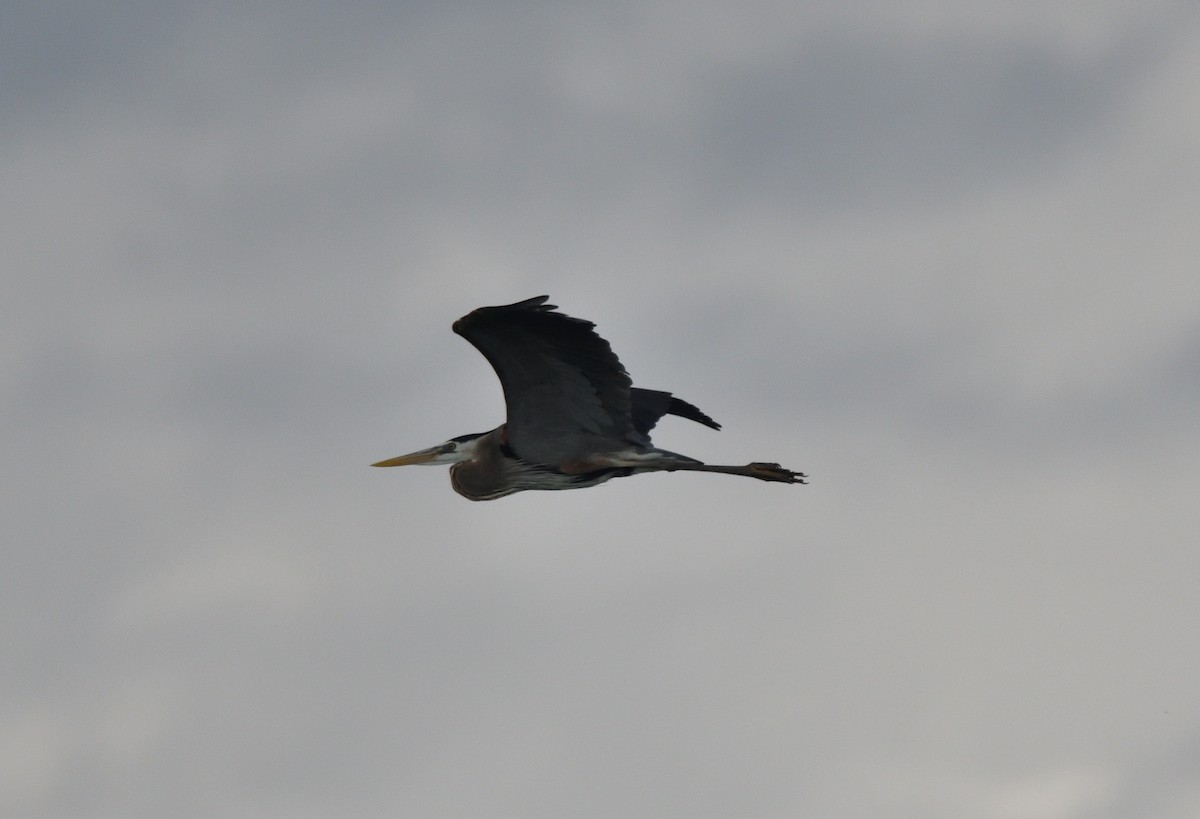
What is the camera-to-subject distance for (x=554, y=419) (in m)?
15.7

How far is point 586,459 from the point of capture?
627 inches

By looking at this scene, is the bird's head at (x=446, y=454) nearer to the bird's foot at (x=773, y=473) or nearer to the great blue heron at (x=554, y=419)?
the great blue heron at (x=554, y=419)

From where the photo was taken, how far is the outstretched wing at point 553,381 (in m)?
14.4

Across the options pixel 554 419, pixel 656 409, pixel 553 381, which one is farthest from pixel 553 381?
pixel 656 409

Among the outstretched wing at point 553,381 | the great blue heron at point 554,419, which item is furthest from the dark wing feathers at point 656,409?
the outstretched wing at point 553,381

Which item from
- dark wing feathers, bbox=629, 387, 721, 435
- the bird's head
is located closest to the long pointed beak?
the bird's head

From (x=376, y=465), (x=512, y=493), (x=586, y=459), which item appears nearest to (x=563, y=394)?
(x=586, y=459)

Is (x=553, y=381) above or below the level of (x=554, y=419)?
above

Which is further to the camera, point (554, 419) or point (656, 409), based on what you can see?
point (656, 409)

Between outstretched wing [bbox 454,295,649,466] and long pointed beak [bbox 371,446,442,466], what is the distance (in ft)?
6.58

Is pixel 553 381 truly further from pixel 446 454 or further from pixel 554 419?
pixel 446 454

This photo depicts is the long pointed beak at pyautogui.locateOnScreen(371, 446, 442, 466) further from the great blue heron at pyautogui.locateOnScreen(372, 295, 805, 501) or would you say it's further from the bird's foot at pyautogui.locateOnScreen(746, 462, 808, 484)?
the bird's foot at pyautogui.locateOnScreen(746, 462, 808, 484)

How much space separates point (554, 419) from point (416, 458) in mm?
3113

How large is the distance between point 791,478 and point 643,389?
2.84m
